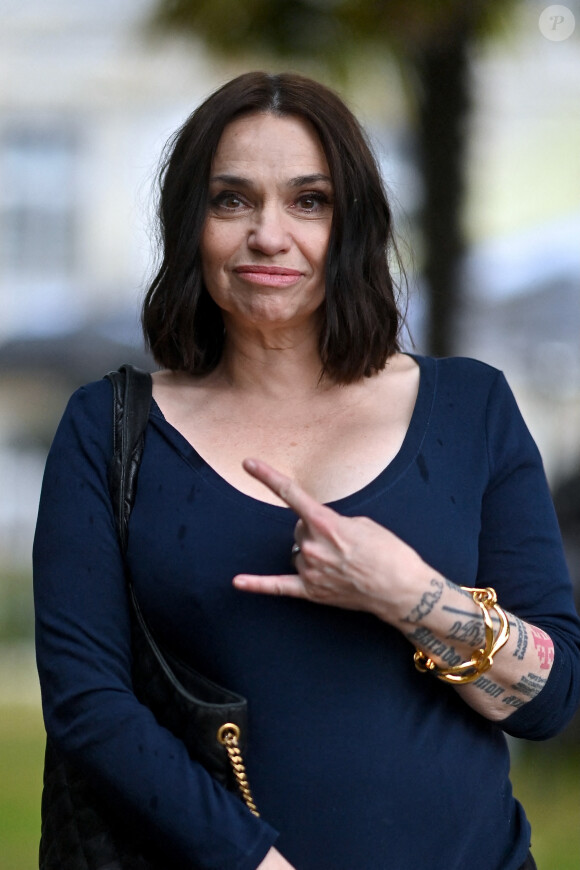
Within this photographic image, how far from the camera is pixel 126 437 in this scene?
165 cm

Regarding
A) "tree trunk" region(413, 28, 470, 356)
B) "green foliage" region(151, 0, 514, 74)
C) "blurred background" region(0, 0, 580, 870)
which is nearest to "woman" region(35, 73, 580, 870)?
"blurred background" region(0, 0, 580, 870)

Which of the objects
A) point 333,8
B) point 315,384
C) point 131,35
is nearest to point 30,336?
point 131,35

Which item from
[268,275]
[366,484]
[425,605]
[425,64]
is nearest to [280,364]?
[268,275]

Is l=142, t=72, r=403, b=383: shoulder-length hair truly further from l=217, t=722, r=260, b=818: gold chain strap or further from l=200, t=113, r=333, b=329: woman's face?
l=217, t=722, r=260, b=818: gold chain strap

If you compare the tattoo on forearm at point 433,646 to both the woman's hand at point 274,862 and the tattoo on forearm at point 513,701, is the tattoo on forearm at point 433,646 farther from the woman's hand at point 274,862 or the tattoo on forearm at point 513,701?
the woman's hand at point 274,862

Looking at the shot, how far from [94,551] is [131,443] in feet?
0.58

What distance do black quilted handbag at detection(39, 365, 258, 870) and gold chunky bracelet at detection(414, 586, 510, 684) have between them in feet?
0.87

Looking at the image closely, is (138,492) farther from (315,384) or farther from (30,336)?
(30,336)

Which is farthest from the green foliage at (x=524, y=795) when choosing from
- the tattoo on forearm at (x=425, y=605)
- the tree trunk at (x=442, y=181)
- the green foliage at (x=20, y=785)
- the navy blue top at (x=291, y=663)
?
the tattoo on forearm at (x=425, y=605)

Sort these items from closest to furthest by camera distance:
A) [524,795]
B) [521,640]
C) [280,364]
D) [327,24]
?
1. [521,640]
2. [280,364]
3. [524,795]
4. [327,24]

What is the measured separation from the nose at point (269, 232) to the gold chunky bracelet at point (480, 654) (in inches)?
22.2

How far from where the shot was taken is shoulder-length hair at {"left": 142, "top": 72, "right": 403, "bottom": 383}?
1704mm

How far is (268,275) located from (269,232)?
0.22ft

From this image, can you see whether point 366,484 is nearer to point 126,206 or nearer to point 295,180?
point 295,180
